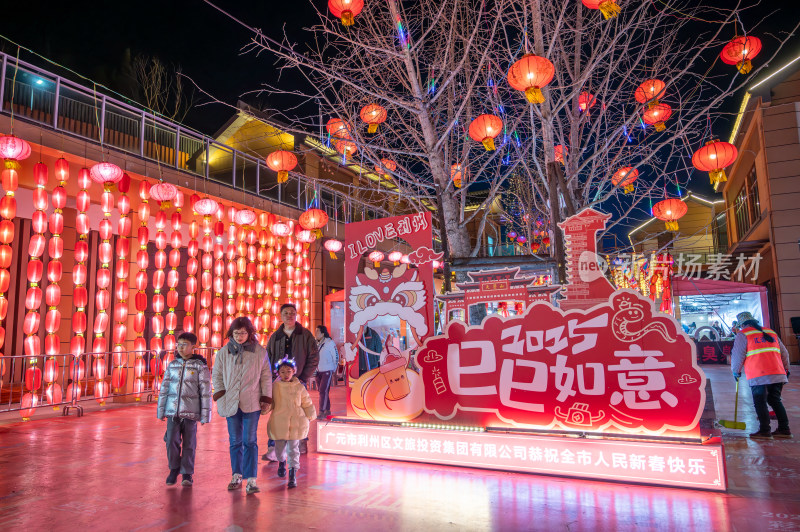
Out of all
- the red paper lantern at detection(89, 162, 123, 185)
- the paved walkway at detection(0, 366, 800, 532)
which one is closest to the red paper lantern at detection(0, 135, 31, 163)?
the red paper lantern at detection(89, 162, 123, 185)

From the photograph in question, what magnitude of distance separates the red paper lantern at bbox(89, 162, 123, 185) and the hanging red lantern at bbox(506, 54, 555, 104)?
7304 mm

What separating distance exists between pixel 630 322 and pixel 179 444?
15.0 ft

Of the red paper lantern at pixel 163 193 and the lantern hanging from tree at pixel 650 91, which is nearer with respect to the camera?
the lantern hanging from tree at pixel 650 91

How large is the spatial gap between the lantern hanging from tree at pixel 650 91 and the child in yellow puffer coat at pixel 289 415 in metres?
6.92

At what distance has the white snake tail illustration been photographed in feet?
15.8

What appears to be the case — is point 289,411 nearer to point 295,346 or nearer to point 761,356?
point 295,346

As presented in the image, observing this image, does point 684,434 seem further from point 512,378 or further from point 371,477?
point 371,477

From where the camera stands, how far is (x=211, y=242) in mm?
12438

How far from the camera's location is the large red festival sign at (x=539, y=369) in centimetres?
468

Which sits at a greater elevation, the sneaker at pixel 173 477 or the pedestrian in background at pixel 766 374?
the pedestrian in background at pixel 766 374

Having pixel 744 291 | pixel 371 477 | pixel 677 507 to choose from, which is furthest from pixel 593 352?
pixel 744 291

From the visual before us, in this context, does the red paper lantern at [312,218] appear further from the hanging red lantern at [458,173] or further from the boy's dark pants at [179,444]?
the boy's dark pants at [179,444]

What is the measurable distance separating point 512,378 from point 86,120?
33.7 ft

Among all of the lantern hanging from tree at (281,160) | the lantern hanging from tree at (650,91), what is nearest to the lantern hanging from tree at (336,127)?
the lantern hanging from tree at (281,160)
